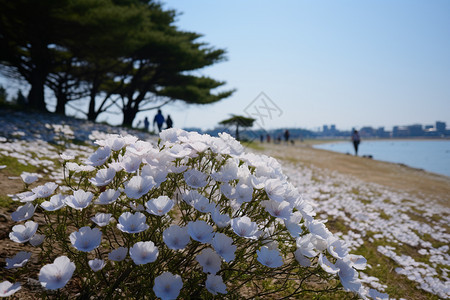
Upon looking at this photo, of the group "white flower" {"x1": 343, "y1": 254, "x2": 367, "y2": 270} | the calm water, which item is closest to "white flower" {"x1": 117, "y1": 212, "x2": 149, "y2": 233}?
"white flower" {"x1": 343, "y1": 254, "x2": 367, "y2": 270}

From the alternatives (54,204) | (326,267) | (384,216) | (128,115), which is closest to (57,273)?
(54,204)

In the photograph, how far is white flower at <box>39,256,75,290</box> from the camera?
988 mm

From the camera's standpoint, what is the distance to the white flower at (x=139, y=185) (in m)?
1.19

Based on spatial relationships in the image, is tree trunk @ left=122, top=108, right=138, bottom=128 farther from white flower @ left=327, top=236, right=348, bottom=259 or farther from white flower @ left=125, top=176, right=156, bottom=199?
white flower @ left=327, top=236, right=348, bottom=259

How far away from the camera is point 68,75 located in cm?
1789

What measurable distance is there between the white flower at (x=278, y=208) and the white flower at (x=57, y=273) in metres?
0.87

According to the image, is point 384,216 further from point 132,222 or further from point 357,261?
point 132,222

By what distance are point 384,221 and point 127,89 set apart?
19.5 m

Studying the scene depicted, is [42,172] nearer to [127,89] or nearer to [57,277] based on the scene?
[57,277]

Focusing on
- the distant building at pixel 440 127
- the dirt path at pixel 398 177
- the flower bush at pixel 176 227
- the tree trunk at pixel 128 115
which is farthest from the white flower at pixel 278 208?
the distant building at pixel 440 127

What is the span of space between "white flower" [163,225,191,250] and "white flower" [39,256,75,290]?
373 millimetres

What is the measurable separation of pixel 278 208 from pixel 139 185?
26.6 inches

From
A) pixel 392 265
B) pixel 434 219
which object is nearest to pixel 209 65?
pixel 434 219

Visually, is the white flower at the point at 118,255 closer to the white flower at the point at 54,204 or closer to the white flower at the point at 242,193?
the white flower at the point at 54,204
